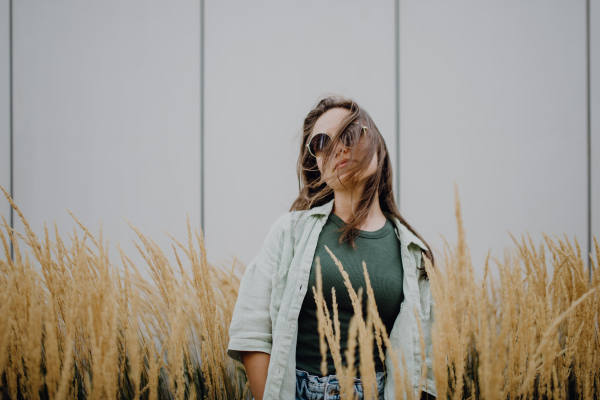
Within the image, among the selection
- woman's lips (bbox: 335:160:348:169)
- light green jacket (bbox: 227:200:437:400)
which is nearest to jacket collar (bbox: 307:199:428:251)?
light green jacket (bbox: 227:200:437:400)

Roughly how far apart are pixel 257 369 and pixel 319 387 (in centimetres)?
21

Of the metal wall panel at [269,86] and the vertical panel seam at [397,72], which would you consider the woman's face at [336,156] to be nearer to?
the metal wall panel at [269,86]

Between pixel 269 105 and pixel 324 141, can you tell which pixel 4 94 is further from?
pixel 324 141

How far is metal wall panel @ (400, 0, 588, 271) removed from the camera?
1.75 m

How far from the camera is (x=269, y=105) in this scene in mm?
1753

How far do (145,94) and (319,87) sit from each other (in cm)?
112

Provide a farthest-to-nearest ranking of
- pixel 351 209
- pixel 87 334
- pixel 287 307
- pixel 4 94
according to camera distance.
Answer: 1. pixel 4 94
2. pixel 351 209
3. pixel 287 307
4. pixel 87 334

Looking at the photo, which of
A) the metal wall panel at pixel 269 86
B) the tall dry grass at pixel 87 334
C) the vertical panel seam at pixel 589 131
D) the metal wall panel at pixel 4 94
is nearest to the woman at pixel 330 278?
the tall dry grass at pixel 87 334

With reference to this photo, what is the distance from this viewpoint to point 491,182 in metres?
1.76

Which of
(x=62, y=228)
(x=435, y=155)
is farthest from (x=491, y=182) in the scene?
(x=62, y=228)

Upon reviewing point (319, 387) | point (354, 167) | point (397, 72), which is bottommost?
point (319, 387)

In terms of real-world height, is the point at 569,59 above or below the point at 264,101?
above

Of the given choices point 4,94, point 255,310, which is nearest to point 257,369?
point 255,310

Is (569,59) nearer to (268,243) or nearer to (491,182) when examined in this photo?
(491,182)
